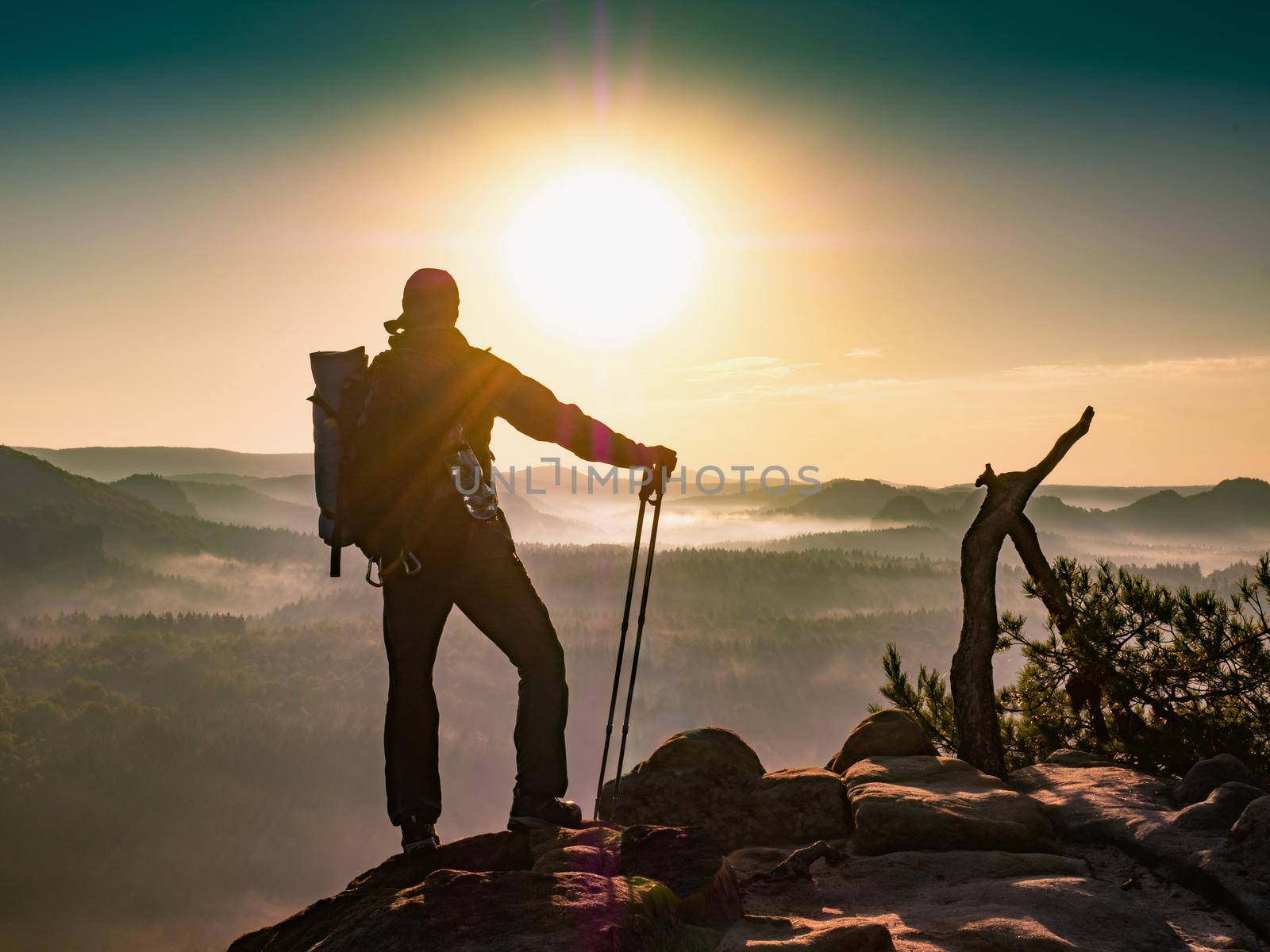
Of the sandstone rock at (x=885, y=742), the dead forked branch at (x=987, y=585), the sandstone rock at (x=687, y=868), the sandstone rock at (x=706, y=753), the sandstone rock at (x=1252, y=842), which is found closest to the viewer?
the sandstone rock at (x=687, y=868)

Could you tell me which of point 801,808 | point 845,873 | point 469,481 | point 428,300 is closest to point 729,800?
point 801,808

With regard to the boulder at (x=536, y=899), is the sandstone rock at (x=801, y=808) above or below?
below

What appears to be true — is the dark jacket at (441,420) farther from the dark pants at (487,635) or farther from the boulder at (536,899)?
the boulder at (536,899)

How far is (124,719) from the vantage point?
173625 mm

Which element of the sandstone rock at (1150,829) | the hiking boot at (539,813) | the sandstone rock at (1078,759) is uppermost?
the hiking boot at (539,813)

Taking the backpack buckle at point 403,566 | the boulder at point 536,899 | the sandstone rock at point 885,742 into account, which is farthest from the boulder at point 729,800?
the backpack buckle at point 403,566

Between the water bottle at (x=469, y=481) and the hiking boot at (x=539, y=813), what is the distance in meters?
1.75

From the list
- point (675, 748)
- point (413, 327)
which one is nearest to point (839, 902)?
point (675, 748)

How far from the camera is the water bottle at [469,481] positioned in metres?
5.29

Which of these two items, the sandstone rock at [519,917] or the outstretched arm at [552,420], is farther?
the outstretched arm at [552,420]

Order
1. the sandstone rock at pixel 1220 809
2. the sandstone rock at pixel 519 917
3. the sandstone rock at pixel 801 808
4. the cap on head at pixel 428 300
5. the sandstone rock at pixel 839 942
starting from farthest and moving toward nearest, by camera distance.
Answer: the sandstone rock at pixel 801 808
the sandstone rock at pixel 1220 809
the cap on head at pixel 428 300
the sandstone rock at pixel 839 942
the sandstone rock at pixel 519 917

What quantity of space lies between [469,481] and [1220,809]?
6.13 m

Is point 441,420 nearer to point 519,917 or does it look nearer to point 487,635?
point 487,635

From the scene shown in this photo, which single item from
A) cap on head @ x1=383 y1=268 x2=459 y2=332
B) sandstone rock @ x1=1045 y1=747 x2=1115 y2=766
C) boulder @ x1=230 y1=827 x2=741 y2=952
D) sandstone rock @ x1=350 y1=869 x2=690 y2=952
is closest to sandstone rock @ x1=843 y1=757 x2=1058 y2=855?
sandstone rock @ x1=1045 y1=747 x2=1115 y2=766
